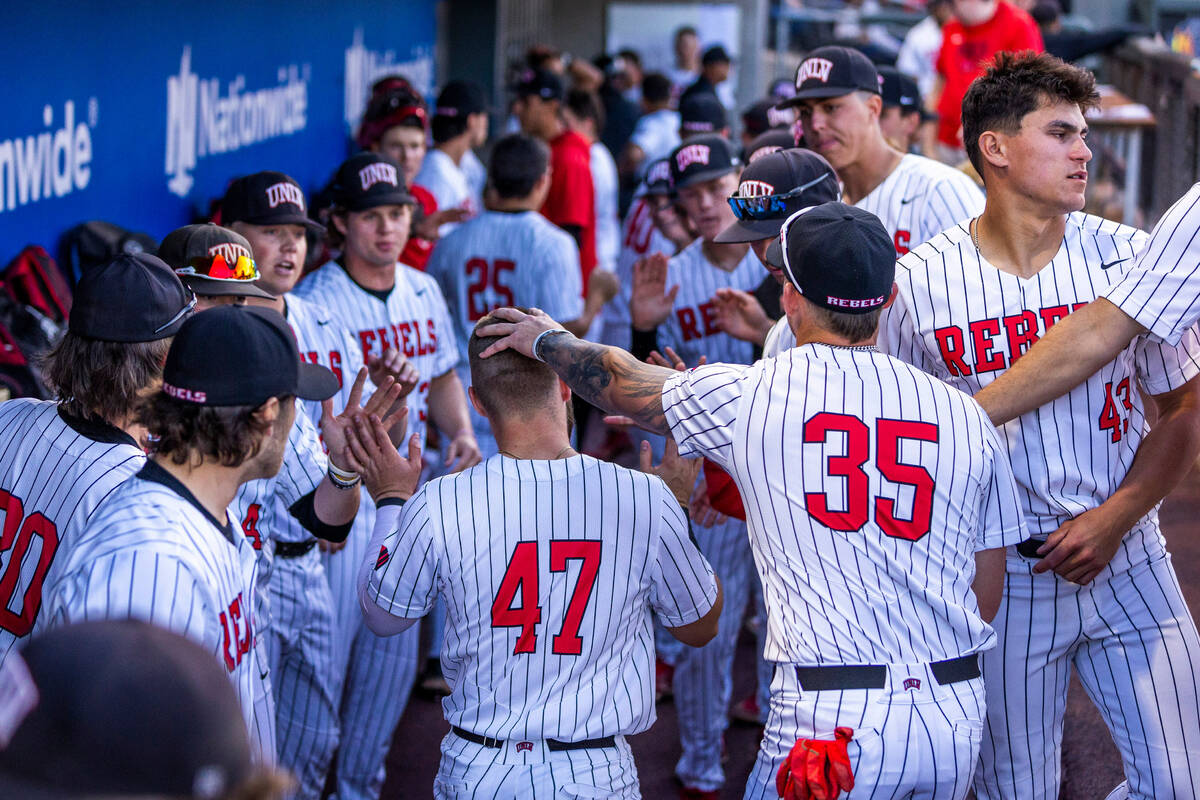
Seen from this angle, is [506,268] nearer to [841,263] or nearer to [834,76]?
[834,76]

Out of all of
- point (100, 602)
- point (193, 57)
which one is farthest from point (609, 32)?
point (100, 602)

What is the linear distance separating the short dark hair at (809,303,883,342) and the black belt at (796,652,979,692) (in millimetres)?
645

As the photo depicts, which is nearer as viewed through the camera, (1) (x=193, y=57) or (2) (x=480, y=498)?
(2) (x=480, y=498)

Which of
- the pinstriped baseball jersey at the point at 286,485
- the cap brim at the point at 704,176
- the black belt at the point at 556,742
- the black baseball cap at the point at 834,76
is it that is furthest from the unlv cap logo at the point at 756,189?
the black belt at the point at 556,742

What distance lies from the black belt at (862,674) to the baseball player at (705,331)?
4.57 feet

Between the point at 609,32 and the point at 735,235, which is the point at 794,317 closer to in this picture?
the point at 735,235

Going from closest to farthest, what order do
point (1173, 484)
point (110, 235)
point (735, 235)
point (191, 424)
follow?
point (191, 424)
point (1173, 484)
point (735, 235)
point (110, 235)

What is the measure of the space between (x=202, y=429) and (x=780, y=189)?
200 centimetres

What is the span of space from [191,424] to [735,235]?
1930 mm

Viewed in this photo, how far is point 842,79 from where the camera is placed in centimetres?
412

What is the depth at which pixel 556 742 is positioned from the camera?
2.52 meters

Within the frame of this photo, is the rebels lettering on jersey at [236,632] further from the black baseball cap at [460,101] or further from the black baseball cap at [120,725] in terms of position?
the black baseball cap at [460,101]

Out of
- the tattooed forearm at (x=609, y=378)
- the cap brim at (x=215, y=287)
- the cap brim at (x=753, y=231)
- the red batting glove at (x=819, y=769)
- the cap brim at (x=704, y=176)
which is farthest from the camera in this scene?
the cap brim at (x=704, y=176)

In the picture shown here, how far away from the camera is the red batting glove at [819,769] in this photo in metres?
2.34
